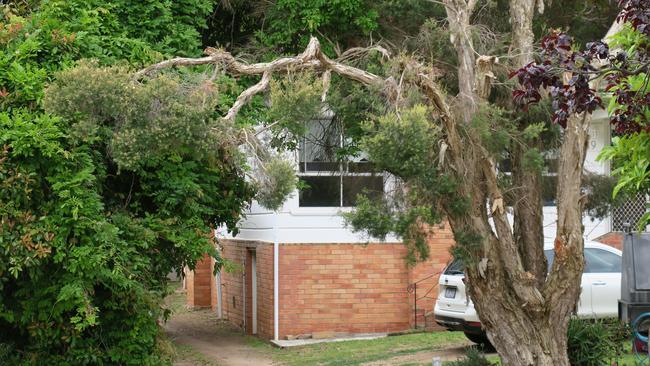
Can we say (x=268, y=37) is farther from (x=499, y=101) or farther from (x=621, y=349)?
(x=621, y=349)

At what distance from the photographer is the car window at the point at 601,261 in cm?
1617

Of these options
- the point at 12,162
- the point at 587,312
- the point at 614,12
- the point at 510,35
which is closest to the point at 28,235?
the point at 12,162

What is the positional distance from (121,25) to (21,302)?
4.20 m

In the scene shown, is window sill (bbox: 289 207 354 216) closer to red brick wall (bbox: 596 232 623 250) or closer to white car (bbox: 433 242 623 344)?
white car (bbox: 433 242 623 344)

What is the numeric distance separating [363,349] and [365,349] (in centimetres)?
4

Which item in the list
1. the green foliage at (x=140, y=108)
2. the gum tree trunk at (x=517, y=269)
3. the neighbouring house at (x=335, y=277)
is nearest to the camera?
the green foliage at (x=140, y=108)

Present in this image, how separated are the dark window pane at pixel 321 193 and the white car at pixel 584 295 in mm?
3933

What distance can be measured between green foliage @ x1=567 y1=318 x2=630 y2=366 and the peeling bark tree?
88 cm

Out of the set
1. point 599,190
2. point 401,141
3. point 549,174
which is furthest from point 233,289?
point 401,141

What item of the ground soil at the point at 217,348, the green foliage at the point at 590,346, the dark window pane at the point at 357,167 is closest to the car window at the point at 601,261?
the ground soil at the point at 217,348

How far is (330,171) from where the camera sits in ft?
52.5

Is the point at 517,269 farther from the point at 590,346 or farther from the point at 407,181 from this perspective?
the point at 407,181

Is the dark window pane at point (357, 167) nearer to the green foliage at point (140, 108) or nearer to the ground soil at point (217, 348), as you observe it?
the ground soil at point (217, 348)

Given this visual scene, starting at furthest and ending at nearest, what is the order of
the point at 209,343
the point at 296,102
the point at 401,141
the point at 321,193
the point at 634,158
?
1. the point at 209,343
2. the point at 321,193
3. the point at 296,102
4. the point at 401,141
5. the point at 634,158
